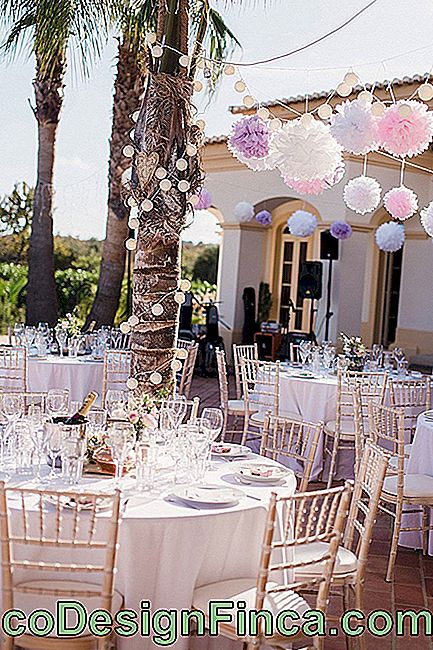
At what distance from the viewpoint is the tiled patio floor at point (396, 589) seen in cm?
412

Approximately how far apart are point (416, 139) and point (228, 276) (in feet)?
31.4

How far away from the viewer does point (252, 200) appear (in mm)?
14906

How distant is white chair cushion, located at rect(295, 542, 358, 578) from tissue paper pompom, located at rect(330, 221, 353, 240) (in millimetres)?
9349

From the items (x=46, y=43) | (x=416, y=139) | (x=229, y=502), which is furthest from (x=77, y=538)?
(x=46, y=43)

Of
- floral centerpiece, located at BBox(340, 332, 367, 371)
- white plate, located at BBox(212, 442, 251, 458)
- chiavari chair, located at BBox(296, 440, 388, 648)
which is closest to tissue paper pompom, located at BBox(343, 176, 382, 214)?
floral centerpiece, located at BBox(340, 332, 367, 371)

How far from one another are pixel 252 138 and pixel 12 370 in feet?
9.74

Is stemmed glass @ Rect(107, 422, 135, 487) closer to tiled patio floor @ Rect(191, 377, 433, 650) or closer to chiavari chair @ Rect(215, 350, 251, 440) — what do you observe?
tiled patio floor @ Rect(191, 377, 433, 650)

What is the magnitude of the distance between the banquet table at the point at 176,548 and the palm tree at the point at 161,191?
5.28 ft

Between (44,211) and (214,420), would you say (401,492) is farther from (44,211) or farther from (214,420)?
(44,211)

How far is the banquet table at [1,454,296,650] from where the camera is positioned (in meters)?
3.18

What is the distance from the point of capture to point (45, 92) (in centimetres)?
1093

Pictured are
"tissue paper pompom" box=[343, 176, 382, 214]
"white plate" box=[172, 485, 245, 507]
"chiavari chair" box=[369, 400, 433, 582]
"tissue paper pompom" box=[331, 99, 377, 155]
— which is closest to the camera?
"white plate" box=[172, 485, 245, 507]

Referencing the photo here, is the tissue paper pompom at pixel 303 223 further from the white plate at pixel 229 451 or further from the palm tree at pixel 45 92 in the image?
the white plate at pixel 229 451

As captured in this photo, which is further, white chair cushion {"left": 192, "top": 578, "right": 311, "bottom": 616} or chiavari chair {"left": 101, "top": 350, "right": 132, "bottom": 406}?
chiavari chair {"left": 101, "top": 350, "right": 132, "bottom": 406}
